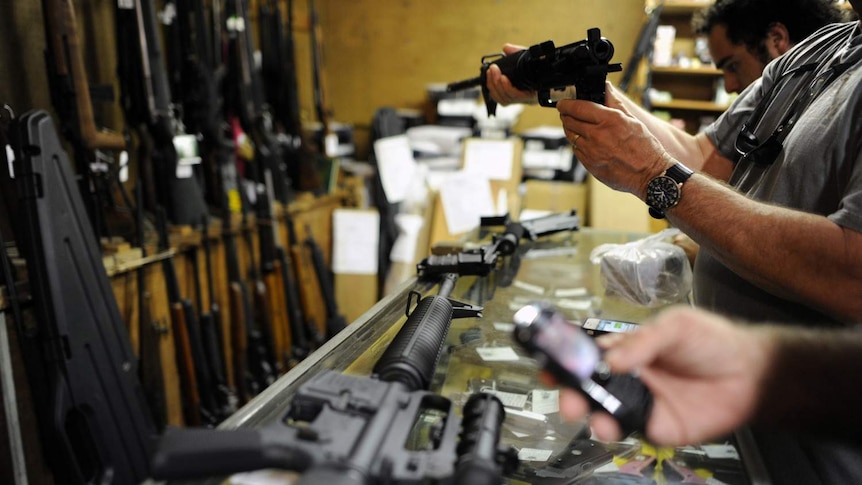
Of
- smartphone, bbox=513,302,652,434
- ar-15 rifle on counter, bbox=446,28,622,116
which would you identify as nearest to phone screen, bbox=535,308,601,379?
smartphone, bbox=513,302,652,434

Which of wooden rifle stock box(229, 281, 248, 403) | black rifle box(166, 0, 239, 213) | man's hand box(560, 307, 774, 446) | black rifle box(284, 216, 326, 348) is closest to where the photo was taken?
man's hand box(560, 307, 774, 446)

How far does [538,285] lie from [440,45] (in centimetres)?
266

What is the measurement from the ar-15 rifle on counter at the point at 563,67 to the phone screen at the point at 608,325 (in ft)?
1.48

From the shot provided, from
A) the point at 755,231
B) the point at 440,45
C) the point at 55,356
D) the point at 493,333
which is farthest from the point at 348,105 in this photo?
the point at 755,231

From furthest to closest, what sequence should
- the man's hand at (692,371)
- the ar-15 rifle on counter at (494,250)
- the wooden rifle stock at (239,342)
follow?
the wooden rifle stock at (239,342) → the ar-15 rifle on counter at (494,250) → the man's hand at (692,371)

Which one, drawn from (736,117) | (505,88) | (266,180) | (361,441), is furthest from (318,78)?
(361,441)

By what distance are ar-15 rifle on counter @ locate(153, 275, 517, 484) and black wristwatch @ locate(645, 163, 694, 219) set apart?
53cm

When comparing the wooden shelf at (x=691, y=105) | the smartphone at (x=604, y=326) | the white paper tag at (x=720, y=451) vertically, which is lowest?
the white paper tag at (x=720, y=451)

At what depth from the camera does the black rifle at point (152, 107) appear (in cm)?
209

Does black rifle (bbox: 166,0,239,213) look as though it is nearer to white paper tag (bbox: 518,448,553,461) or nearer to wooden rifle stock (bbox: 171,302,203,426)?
wooden rifle stock (bbox: 171,302,203,426)

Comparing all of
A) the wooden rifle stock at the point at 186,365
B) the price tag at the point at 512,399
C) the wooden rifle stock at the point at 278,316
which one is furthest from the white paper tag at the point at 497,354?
the wooden rifle stock at the point at 278,316

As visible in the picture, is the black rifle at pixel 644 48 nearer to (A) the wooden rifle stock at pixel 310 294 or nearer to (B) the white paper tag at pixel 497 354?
(A) the wooden rifle stock at pixel 310 294

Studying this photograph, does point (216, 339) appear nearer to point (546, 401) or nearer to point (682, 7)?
point (546, 401)

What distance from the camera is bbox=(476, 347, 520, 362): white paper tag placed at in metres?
1.05
